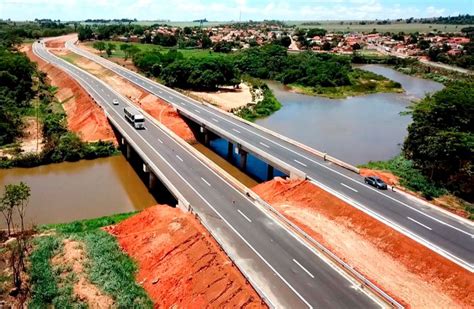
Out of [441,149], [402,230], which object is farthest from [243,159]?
[402,230]

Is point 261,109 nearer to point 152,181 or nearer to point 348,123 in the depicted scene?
point 348,123

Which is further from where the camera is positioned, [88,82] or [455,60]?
[455,60]

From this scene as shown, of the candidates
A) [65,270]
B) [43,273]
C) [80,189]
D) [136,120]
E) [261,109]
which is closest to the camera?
[43,273]

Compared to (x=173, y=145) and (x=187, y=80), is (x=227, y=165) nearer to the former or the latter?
(x=173, y=145)

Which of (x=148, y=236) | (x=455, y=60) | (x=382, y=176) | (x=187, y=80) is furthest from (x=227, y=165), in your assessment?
(x=455, y=60)

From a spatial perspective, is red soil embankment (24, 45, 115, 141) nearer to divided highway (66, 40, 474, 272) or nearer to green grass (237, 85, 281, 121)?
divided highway (66, 40, 474, 272)

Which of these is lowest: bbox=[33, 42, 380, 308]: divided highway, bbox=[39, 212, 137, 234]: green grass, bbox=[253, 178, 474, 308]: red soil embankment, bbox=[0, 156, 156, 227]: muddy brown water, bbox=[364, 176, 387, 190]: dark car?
bbox=[0, 156, 156, 227]: muddy brown water

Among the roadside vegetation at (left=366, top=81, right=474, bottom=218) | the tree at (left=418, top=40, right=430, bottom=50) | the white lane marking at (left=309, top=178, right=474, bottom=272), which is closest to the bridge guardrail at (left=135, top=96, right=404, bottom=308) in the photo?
the white lane marking at (left=309, top=178, right=474, bottom=272)
